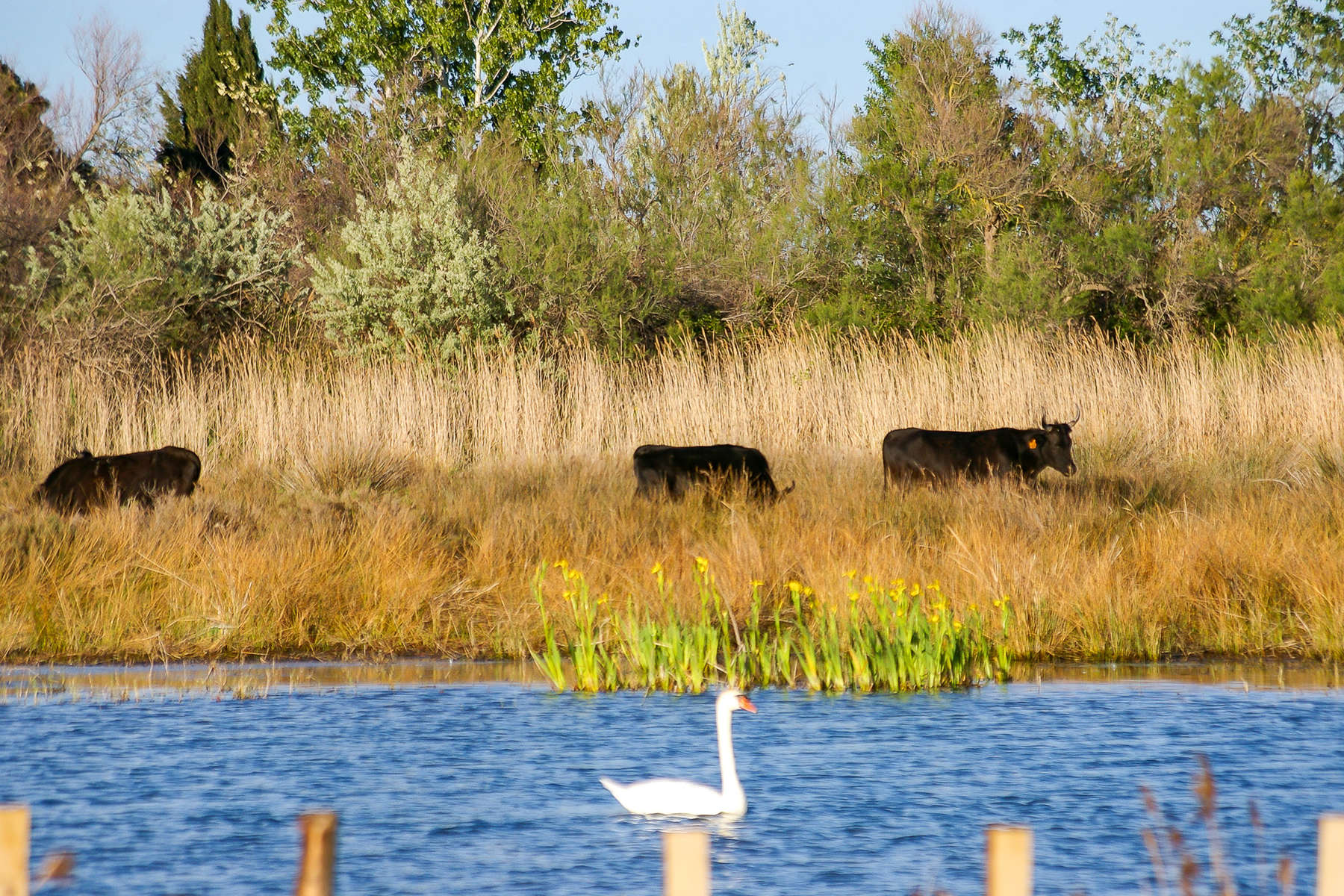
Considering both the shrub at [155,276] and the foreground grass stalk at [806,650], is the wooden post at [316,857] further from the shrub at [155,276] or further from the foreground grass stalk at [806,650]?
the shrub at [155,276]

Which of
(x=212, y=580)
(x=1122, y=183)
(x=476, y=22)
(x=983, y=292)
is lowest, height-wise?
(x=212, y=580)

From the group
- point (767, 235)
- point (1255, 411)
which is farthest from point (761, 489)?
point (767, 235)

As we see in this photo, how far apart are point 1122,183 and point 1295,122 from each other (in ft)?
11.9

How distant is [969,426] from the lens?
52.6 ft

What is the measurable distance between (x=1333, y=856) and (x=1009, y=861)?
0.42 metres

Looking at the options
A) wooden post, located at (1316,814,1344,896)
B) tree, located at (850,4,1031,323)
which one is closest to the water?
wooden post, located at (1316,814,1344,896)

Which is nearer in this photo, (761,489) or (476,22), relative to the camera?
(761,489)

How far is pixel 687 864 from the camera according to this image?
1.96m

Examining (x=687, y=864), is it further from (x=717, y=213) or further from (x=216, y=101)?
(x=216, y=101)

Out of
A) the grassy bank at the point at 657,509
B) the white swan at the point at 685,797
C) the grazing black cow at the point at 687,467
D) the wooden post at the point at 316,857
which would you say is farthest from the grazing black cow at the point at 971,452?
the wooden post at the point at 316,857

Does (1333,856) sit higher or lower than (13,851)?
lower

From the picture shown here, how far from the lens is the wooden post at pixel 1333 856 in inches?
79.0

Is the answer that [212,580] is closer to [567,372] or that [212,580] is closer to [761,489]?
[761,489]

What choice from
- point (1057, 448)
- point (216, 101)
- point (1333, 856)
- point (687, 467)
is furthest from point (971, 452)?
point (216, 101)
